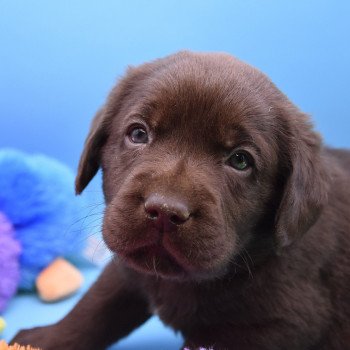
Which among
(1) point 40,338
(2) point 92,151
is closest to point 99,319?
(1) point 40,338

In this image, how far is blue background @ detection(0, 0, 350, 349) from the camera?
420 cm

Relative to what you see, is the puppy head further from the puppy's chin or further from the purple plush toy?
the purple plush toy

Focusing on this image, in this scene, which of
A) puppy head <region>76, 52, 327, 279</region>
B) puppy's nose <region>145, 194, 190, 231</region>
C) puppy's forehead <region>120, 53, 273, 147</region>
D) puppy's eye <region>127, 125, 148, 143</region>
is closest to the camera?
puppy's nose <region>145, 194, 190, 231</region>

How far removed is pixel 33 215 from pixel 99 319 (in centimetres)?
92

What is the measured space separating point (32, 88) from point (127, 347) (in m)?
2.23

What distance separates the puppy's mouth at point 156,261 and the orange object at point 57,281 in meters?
1.30

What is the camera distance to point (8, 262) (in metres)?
2.94

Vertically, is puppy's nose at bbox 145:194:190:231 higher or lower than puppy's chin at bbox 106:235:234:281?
higher

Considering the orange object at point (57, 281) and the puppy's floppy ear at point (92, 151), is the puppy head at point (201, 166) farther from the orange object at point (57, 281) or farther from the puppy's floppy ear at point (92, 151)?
the orange object at point (57, 281)

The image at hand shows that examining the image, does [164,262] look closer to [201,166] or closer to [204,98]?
[201,166]

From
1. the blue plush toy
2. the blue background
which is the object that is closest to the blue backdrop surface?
the blue background

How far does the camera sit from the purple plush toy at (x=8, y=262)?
9.50ft

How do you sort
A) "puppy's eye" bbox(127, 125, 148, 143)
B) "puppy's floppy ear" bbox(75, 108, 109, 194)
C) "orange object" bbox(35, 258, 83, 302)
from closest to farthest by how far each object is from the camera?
"puppy's eye" bbox(127, 125, 148, 143), "puppy's floppy ear" bbox(75, 108, 109, 194), "orange object" bbox(35, 258, 83, 302)

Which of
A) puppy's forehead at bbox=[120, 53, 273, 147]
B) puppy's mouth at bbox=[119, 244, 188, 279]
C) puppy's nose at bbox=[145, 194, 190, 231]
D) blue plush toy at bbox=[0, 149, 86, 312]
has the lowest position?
blue plush toy at bbox=[0, 149, 86, 312]
